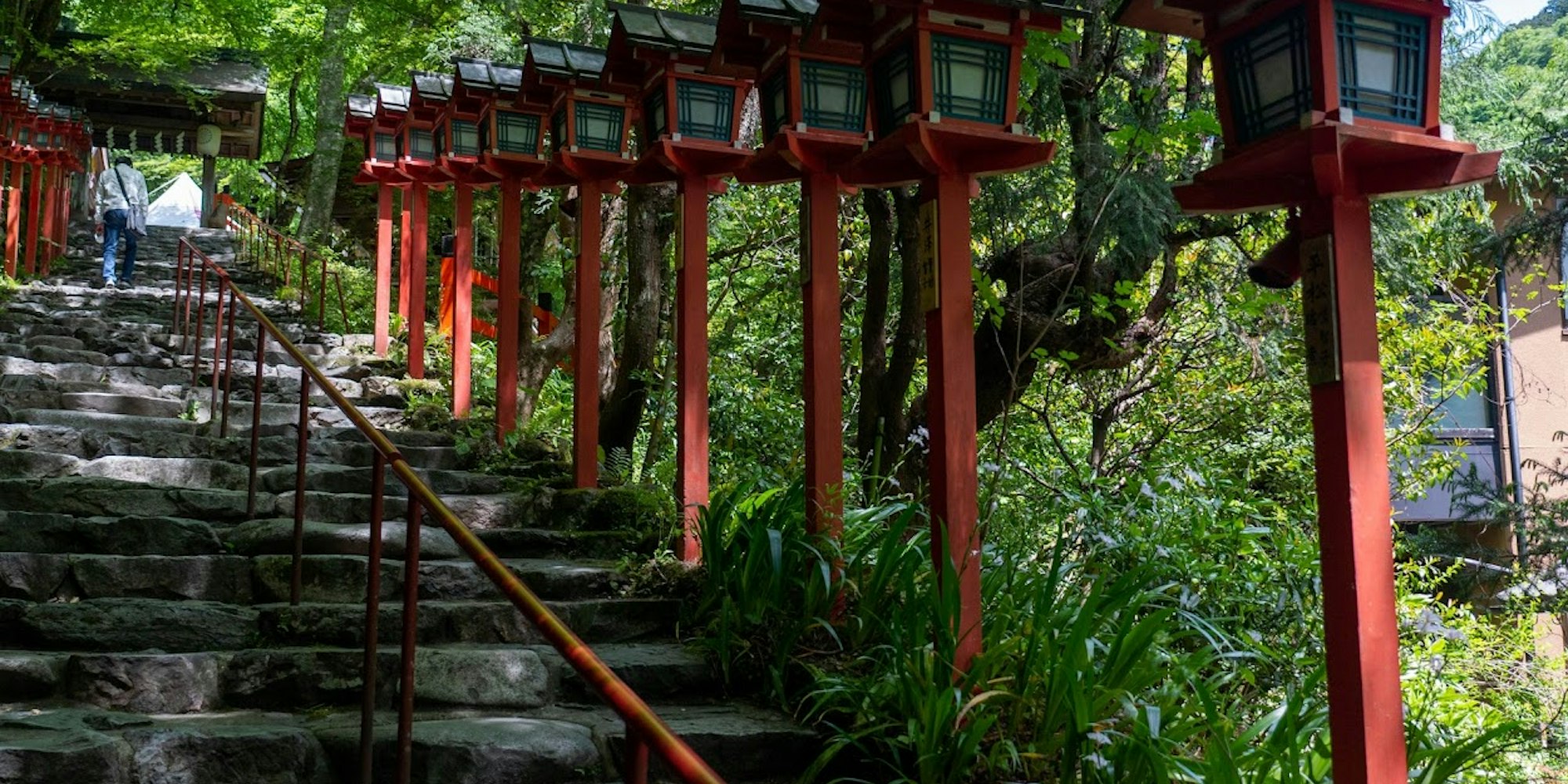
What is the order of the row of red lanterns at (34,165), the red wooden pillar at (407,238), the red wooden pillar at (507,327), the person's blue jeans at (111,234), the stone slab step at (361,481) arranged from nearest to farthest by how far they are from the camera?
the stone slab step at (361,481), the red wooden pillar at (507,327), the red wooden pillar at (407,238), the person's blue jeans at (111,234), the row of red lanterns at (34,165)

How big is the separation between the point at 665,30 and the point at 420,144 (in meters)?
4.39

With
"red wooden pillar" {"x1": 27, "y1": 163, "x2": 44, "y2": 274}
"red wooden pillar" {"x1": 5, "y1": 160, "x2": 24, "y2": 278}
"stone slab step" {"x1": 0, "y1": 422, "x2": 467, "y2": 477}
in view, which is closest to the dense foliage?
"stone slab step" {"x1": 0, "y1": 422, "x2": 467, "y2": 477}

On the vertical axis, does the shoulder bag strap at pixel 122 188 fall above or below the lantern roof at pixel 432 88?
above

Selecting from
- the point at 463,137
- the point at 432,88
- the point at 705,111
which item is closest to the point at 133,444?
the point at 463,137

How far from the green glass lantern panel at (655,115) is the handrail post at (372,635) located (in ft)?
8.64

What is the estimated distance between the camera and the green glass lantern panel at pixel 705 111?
5695mm

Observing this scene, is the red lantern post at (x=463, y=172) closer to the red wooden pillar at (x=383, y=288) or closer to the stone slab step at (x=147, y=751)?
the red wooden pillar at (x=383, y=288)

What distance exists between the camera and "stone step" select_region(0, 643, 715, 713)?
12.7ft

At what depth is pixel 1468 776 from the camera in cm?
411

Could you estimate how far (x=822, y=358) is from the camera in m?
4.88

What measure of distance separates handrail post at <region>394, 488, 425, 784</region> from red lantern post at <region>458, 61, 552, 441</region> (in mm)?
4445

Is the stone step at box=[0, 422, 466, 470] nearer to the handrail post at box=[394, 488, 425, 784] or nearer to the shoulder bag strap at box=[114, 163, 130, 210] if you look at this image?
the handrail post at box=[394, 488, 425, 784]

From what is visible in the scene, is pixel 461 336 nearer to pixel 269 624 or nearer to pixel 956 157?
pixel 269 624

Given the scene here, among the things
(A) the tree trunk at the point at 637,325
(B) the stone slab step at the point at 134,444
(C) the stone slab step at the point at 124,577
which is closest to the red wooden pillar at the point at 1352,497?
A: (C) the stone slab step at the point at 124,577
